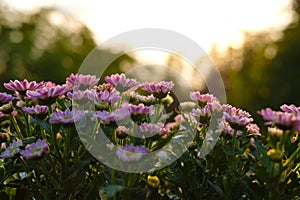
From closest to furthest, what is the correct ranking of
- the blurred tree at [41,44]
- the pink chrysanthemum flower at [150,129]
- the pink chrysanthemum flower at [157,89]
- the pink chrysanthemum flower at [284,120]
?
1. the pink chrysanthemum flower at [284,120]
2. the pink chrysanthemum flower at [150,129]
3. the pink chrysanthemum flower at [157,89]
4. the blurred tree at [41,44]

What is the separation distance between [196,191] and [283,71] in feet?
34.2

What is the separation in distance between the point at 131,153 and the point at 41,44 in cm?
1899

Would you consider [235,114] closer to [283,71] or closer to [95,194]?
[95,194]

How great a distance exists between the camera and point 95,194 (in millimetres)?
1513

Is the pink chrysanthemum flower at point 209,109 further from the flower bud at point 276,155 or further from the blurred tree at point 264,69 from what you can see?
the blurred tree at point 264,69

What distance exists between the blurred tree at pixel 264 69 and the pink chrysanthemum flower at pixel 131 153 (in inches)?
374

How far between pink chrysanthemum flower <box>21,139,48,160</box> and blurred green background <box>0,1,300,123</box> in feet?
32.3

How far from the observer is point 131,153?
54.0 inches

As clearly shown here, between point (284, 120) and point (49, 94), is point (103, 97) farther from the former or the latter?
point (284, 120)

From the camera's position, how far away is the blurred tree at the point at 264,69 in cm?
1130

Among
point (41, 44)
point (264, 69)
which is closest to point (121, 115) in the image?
point (264, 69)

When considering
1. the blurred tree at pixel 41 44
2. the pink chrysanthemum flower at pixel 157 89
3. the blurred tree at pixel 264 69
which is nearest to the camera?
the pink chrysanthemum flower at pixel 157 89

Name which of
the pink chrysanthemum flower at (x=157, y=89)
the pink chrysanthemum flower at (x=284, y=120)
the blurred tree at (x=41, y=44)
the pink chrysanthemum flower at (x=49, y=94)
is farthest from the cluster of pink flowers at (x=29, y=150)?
the blurred tree at (x=41, y=44)

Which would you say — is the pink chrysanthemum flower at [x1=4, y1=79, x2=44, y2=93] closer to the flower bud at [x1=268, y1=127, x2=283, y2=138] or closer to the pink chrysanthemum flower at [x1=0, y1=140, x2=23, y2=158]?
the pink chrysanthemum flower at [x1=0, y1=140, x2=23, y2=158]
